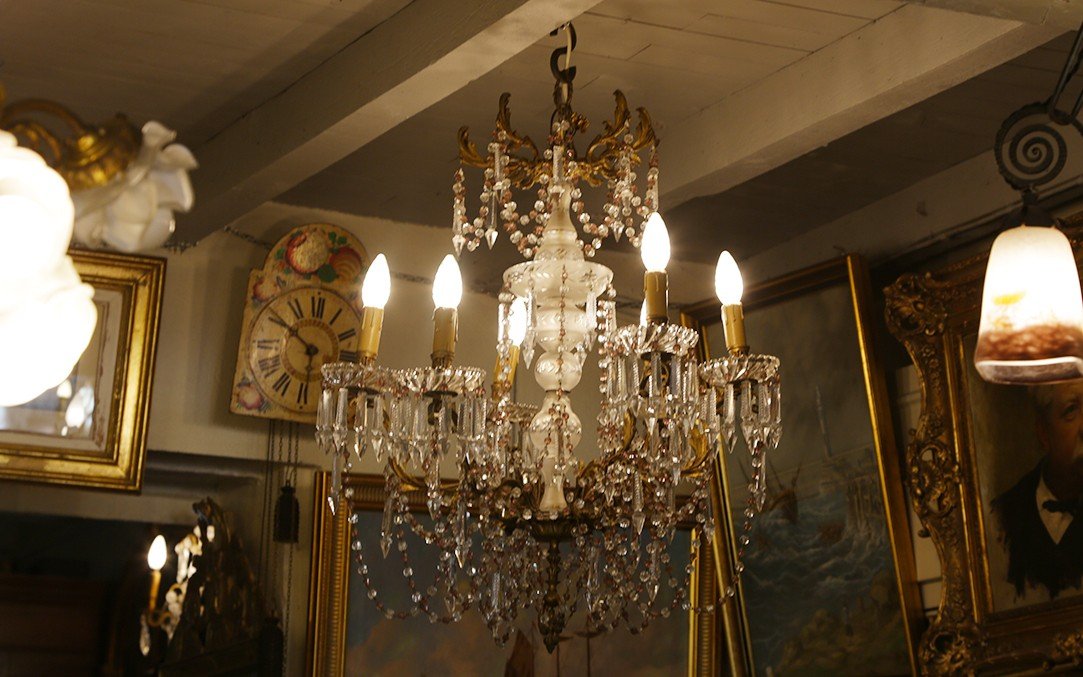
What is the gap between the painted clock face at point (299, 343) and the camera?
4.45 metres

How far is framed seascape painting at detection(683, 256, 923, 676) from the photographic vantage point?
165 inches

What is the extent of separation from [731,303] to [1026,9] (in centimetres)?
83

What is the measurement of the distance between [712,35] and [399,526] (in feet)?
5.94

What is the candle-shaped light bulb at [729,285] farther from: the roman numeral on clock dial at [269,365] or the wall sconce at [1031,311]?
the roman numeral on clock dial at [269,365]

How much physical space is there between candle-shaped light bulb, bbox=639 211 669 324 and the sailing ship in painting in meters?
1.72

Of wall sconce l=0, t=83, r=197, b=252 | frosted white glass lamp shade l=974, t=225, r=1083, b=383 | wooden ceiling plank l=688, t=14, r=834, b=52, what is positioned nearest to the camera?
wall sconce l=0, t=83, r=197, b=252

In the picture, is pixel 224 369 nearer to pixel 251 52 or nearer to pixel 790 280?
pixel 251 52

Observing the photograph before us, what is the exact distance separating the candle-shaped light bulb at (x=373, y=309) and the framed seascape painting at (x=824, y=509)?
6.25 ft

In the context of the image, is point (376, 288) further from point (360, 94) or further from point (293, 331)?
point (293, 331)

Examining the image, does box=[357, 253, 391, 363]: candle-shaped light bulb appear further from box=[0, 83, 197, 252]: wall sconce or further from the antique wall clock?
the antique wall clock

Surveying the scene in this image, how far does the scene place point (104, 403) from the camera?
4.19 m

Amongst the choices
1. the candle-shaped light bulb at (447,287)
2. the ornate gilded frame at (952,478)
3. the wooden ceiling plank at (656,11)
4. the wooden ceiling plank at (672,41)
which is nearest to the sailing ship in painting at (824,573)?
the ornate gilded frame at (952,478)

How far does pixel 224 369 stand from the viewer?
452cm

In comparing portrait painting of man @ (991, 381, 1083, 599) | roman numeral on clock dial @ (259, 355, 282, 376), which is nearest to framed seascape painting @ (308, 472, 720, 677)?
roman numeral on clock dial @ (259, 355, 282, 376)
